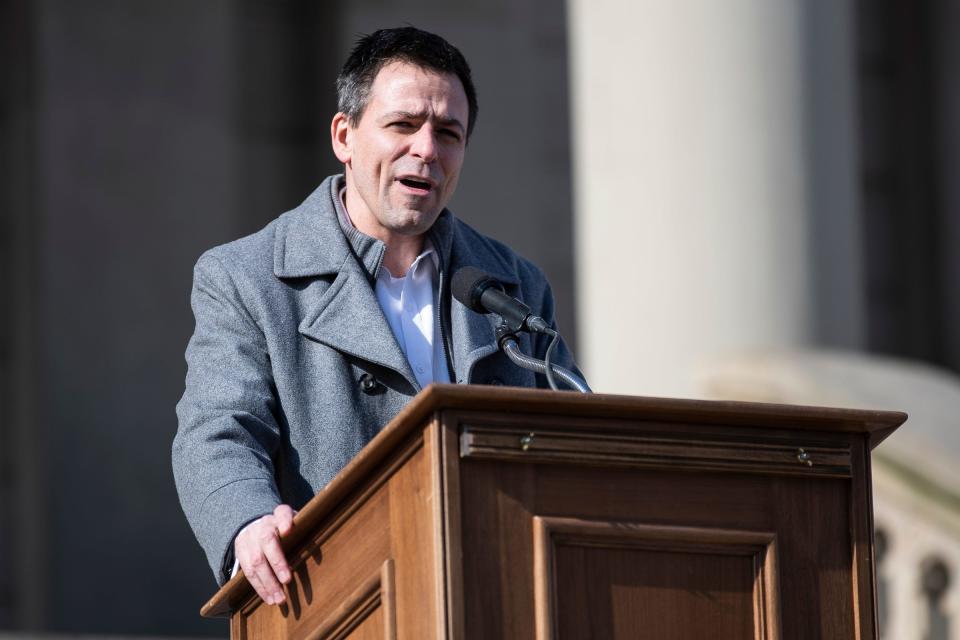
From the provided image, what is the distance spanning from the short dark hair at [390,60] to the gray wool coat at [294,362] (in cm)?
25

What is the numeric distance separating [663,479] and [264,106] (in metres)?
8.27

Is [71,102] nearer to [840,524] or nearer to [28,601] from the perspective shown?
[28,601]

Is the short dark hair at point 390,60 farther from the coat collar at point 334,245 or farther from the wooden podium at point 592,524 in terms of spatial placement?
the wooden podium at point 592,524

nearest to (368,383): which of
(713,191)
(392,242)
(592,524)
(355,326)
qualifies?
(355,326)

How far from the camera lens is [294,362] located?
3.97 meters

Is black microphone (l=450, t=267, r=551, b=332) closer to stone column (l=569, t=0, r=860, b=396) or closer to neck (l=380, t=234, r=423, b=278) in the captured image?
neck (l=380, t=234, r=423, b=278)

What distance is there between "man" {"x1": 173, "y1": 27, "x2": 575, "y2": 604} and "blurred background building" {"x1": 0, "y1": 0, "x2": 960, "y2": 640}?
12.5 feet

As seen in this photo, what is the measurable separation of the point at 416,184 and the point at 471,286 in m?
0.25

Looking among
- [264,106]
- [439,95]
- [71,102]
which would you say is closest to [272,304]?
[439,95]

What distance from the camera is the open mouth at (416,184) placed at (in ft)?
13.1

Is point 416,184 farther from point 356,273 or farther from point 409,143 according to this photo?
point 356,273

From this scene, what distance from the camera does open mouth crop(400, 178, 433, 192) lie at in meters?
4.00

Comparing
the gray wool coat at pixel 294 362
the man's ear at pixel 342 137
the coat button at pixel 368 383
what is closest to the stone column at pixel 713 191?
the gray wool coat at pixel 294 362

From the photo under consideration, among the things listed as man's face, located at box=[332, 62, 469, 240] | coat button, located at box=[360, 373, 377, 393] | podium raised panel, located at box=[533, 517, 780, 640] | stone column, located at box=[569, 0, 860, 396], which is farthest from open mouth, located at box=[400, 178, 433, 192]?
stone column, located at box=[569, 0, 860, 396]
